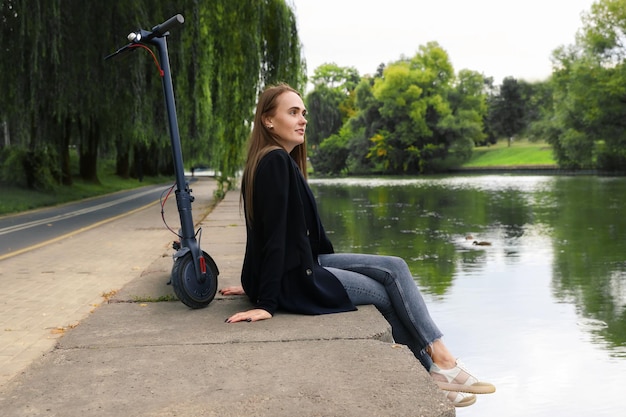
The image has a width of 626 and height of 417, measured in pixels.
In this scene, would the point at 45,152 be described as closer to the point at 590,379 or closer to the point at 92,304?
the point at 92,304

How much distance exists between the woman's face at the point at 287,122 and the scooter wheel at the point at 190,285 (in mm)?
888

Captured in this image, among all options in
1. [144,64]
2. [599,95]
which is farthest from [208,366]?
[599,95]

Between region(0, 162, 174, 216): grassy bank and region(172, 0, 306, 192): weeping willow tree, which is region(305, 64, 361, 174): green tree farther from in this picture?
region(172, 0, 306, 192): weeping willow tree

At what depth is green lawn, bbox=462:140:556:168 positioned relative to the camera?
7584 cm

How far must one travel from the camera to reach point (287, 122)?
13.2ft

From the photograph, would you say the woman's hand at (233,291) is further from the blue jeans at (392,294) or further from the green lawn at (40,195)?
the green lawn at (40,195)

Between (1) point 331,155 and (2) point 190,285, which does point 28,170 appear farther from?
(1) point 331,155

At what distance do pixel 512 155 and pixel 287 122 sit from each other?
81.3m

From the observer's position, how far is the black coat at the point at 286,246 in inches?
149

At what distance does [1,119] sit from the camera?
1769cm

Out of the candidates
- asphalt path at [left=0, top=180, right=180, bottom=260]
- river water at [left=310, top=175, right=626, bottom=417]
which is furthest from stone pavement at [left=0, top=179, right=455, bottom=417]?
asphalt path at [left=0, top=180, right=180, bottom=260]

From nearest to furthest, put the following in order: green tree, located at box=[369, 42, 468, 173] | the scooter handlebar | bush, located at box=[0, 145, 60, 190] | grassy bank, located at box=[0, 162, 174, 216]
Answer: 1. the scooter handlebar
2. grassy bank, located at box=[0, 162, 174, 216]
3. bush, located at box=[0, 145, 60, 190]
4. green tree, located at box=[369, 42, 468, 173]

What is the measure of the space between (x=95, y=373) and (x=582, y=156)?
51.9 metres

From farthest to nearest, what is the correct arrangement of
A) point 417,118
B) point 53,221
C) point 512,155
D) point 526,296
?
point 512,155 < point 417,118 < point 53,221 < point 526,296
